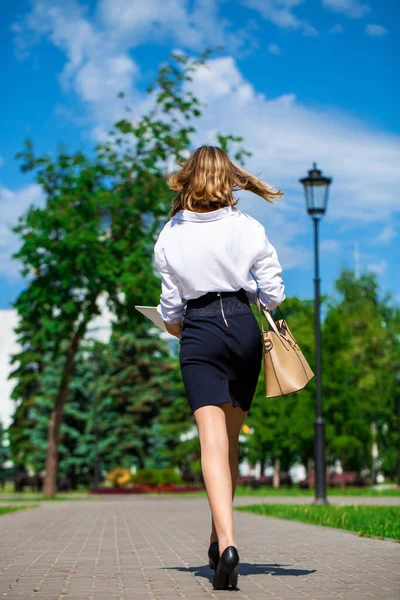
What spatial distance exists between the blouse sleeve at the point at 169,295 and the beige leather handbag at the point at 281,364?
45cm

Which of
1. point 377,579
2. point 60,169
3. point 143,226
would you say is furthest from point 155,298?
point 377,579

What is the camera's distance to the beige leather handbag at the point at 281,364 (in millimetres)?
5266

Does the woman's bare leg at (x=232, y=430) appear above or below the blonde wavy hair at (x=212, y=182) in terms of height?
below

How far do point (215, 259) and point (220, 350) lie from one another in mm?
497

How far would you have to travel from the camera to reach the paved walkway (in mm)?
4973

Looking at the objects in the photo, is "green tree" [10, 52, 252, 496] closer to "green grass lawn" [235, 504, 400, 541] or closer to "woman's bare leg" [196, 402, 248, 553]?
"green grass lawn" [235, 504, 400, 541]

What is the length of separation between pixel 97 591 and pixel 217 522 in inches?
29.7

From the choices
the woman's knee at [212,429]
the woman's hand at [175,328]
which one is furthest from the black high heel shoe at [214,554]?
the woman's hand at [175,328]

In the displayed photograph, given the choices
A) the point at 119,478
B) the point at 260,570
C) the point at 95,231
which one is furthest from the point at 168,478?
the point at 260,570

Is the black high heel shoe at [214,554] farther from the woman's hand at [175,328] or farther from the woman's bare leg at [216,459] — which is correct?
the woman's hand at [175,328]

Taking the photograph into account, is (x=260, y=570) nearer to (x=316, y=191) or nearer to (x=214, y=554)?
(x=214, y=554)

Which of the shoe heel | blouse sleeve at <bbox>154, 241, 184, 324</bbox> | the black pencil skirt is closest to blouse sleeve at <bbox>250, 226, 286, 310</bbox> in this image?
the black pencil skirt

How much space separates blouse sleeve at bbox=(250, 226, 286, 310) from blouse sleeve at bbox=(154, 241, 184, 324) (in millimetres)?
448

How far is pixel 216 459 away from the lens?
199 inches
